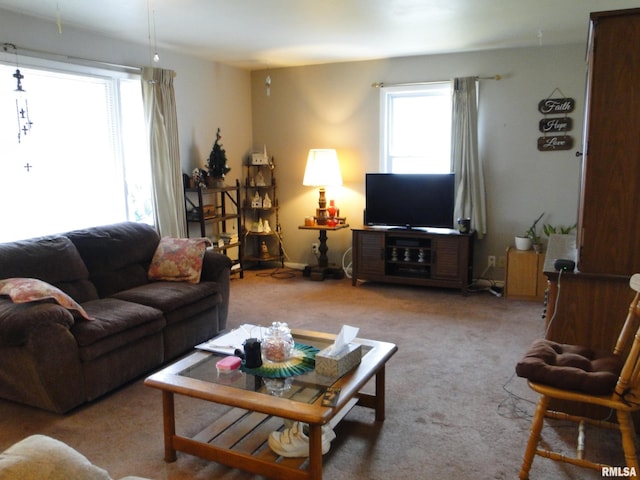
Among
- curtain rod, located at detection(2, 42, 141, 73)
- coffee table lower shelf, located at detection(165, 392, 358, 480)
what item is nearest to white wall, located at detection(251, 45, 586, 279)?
curtain rod, located at detection(2, 42, 141, 73)

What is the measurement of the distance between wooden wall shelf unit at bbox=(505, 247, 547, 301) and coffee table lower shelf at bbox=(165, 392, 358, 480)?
2797mm

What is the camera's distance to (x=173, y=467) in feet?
7.61

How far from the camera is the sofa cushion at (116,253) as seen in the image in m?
3.66

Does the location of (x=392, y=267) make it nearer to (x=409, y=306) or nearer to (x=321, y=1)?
(x=409, y=306)

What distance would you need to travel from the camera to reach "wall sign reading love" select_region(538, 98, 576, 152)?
4.85 m

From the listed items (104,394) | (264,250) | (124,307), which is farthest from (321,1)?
(264,250)

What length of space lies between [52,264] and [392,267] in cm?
325

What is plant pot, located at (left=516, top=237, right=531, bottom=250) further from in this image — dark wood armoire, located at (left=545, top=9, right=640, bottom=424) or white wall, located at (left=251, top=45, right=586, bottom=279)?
dark wood armoire, located at (left=545, top=9, right=640, bottom=424)

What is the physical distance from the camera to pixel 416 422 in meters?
2.68

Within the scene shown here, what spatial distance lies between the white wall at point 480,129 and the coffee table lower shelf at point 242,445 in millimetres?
3291

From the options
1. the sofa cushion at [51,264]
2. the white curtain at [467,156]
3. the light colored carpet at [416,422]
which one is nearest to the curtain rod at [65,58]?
the sofa cushion at [51,264]

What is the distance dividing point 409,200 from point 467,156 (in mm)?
700

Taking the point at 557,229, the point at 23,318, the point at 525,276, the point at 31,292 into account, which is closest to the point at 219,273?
the point at 31,292

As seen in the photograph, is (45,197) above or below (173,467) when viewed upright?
above
